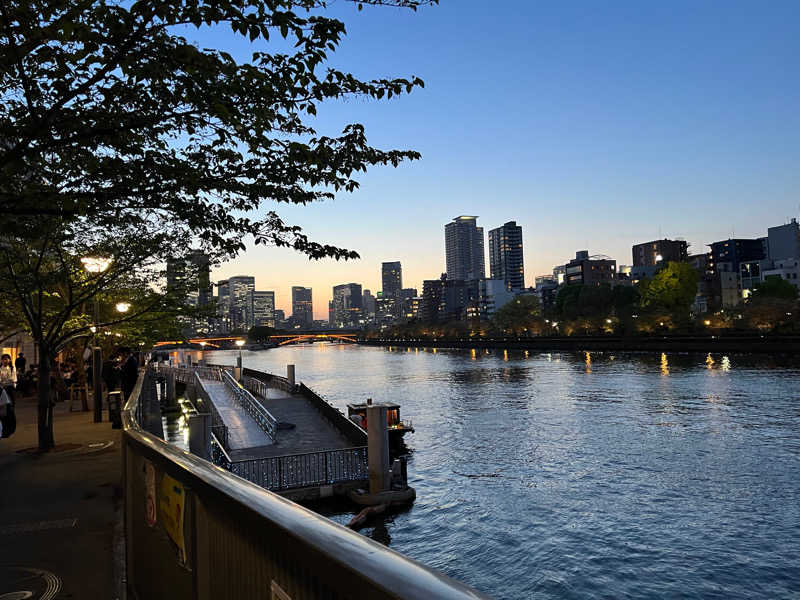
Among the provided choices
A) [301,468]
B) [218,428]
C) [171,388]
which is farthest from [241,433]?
[171,388]

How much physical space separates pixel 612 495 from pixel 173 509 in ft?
78.9

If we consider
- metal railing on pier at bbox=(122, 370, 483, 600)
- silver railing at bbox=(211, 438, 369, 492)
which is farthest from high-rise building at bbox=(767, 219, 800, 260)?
metal railing on pier at bbox=(122, 370, 483, 600)

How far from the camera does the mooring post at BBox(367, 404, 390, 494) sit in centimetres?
2225

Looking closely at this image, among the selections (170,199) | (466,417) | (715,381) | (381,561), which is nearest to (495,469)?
(466,417)

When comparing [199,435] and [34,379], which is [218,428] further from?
[34,379]

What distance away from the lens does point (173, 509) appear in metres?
4.11

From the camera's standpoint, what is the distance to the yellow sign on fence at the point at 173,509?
153 inches

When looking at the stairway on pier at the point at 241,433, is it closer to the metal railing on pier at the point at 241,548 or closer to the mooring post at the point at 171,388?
the mooring post at the point at 171,388

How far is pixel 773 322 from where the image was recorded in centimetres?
9131

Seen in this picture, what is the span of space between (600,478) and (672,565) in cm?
894

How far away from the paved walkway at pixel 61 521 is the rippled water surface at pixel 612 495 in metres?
10.3

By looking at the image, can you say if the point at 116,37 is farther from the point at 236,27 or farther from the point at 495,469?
the point at 495,469

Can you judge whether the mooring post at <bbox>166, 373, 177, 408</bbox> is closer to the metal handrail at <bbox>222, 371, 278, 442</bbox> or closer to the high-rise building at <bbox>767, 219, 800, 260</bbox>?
the metal handrail at <bbox>222, 371, 278, 442</bbox>

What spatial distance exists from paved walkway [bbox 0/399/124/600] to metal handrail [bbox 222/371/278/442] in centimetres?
1227
